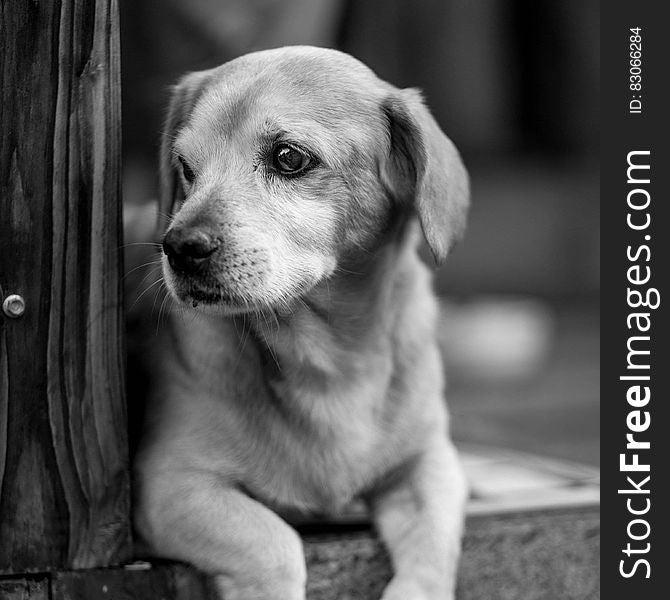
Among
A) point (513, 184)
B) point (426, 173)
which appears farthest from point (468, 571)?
point (513, 184)

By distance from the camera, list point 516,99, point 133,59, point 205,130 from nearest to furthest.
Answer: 1. point 205,130
2. point 133,59
3. point 516,99

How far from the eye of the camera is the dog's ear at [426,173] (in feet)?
7.41

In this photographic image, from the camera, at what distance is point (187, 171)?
236 cm

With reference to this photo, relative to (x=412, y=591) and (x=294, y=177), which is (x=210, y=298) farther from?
(x=412, y=591)

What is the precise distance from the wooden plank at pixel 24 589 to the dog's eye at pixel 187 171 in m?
0.87

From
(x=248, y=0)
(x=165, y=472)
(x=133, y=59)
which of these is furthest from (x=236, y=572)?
(x=133, y=59)

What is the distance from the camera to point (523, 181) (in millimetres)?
7949

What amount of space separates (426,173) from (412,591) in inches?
33.6

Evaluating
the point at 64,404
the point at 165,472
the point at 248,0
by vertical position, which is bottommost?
the point at 165,472

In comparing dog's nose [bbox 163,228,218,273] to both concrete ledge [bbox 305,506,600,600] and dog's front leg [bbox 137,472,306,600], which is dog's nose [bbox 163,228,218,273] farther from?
concrete ledge [bbox 305,506,600,600]

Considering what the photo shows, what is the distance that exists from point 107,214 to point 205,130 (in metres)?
0.27

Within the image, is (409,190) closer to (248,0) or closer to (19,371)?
(19,371)

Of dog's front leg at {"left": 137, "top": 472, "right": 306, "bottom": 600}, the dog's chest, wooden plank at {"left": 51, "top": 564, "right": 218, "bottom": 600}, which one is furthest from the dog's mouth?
wooden plank at {"left": 51, "top": 564, "right": 218, "bottom": 600}

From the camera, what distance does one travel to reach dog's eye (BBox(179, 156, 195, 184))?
2.33 m
